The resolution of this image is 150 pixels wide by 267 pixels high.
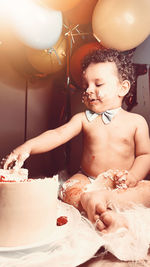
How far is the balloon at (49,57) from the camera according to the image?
1.30m

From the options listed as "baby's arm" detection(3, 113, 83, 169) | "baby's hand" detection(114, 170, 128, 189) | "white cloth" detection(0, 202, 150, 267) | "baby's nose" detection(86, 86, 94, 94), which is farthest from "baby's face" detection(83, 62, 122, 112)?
"white cloth" detection(0, 202, 150, 267)

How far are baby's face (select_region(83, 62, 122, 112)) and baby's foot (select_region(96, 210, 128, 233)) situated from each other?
685mm

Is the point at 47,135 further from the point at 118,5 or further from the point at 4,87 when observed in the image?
the point at 118,5

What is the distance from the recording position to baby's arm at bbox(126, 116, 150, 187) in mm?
1126

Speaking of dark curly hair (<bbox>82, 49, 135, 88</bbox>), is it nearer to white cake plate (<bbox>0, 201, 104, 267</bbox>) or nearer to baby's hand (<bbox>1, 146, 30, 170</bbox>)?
baby's hand (<bbox>1, 146, 30, 170</bbox>)

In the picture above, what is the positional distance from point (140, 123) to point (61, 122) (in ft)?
1.80

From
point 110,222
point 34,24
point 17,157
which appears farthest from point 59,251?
point 34,24

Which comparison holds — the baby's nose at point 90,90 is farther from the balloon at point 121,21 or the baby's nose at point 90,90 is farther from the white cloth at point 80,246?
the white cloth at point 80,246

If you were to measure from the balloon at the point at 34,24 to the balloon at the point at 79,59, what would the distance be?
20 cm

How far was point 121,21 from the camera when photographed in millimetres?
1190

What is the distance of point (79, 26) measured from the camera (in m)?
1.60

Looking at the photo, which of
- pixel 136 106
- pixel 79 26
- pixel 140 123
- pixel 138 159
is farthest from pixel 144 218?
pixel 79 26

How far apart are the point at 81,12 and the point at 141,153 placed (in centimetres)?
82

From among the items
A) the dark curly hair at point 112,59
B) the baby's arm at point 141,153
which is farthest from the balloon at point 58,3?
the baby's arm at point 141,153
